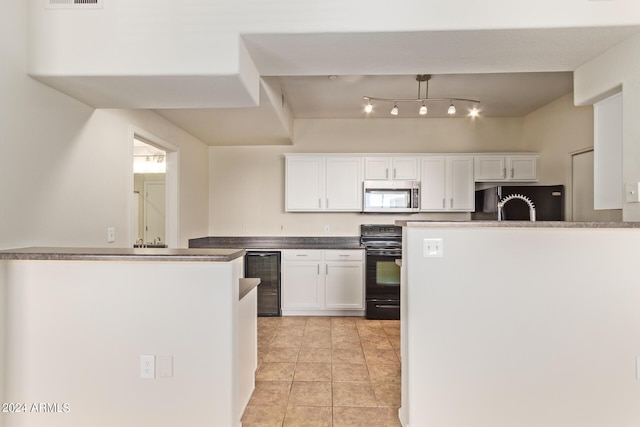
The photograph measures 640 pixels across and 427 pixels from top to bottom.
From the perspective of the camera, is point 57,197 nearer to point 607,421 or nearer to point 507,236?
point 507,236

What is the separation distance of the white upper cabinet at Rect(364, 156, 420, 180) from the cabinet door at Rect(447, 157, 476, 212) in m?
0.47

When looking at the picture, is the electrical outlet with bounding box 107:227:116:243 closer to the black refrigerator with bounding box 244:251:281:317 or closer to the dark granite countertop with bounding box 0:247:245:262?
the dark granite countertop with bounding box 0:247:245:262

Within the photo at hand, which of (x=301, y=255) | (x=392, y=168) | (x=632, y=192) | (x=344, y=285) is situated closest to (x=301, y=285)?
(x=301, y=255)

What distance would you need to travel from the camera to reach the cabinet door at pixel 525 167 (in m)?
4.36

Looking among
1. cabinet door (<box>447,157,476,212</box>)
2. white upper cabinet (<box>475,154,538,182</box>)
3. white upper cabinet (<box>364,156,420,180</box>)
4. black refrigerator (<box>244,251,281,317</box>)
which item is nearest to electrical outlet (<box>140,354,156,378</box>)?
black refrigerator (<box>244,251,281,317</box>)

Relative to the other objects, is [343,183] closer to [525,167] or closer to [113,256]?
[525,167]

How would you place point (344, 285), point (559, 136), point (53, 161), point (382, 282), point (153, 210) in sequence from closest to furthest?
point (53, 161), point (559, 136), point (382, 282), point (344, 285), point (153, 210)

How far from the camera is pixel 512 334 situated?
1882 millimetres

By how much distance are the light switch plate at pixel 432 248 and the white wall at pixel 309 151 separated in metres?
2.90

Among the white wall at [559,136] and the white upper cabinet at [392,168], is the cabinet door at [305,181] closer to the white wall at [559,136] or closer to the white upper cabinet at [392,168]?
the white upper cabinet at [392,168]

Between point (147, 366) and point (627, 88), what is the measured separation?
128 inches

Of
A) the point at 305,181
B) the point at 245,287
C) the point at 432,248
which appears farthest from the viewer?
the point at 305,181

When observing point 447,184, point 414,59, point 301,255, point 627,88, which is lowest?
point 301,255

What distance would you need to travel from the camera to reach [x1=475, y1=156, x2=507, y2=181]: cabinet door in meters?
4.42
